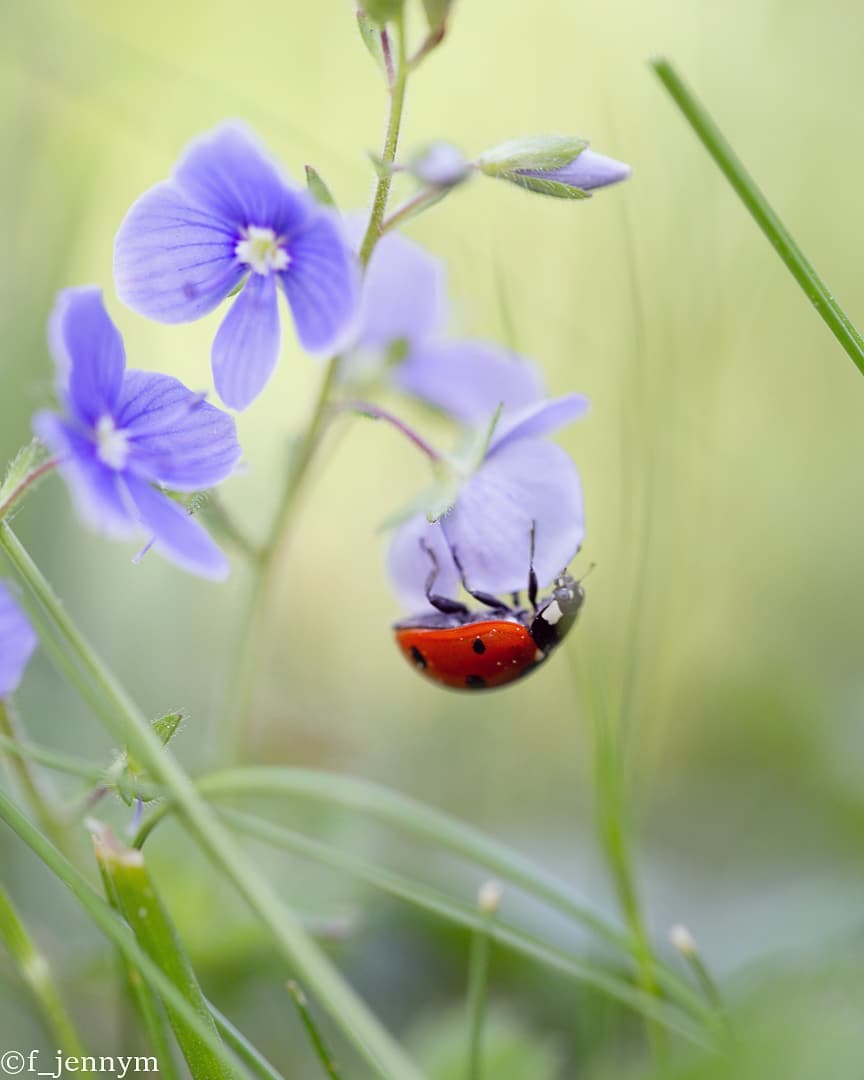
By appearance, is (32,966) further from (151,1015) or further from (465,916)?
(465,916)

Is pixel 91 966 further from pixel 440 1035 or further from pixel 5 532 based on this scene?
pixel 5 532

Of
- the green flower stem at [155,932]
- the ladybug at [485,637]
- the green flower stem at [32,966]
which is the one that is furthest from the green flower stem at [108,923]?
the ladybug at [485,637]

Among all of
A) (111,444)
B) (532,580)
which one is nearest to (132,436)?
(111,444)

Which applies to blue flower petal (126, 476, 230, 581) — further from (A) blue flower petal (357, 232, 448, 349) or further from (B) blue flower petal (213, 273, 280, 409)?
(A) blue flower petal (357, 232, 448, 349)

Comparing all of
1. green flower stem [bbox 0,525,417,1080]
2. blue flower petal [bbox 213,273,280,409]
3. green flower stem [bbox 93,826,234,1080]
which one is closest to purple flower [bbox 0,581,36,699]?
green flower stem [bbox 0,525,417,1080]

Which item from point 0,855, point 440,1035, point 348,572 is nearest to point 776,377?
point 348,572
